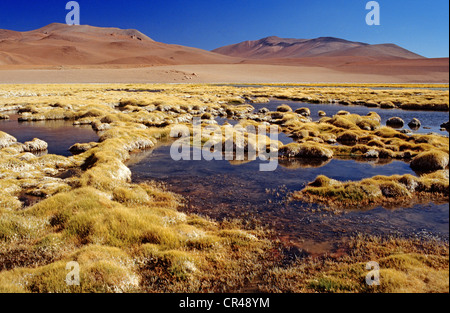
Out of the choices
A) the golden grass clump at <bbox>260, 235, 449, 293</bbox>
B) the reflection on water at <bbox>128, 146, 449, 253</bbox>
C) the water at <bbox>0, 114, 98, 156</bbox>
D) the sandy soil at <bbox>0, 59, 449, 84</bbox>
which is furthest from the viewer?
the sandy soil at <bbox>0, 59, 449, 84</bbox>

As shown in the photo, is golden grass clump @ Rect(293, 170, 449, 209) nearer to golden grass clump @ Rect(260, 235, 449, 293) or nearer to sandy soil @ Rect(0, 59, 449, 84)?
golden grass clump @ Rect(260, 235, 449, 293)

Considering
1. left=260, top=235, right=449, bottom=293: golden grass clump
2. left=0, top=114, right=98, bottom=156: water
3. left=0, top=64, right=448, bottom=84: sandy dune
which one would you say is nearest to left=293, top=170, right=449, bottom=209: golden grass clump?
left=260, top=235, right=449, bottom=293: golden grass clump

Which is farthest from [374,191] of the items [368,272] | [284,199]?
[368,272]

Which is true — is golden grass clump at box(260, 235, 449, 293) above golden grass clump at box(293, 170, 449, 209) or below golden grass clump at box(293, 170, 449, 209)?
below

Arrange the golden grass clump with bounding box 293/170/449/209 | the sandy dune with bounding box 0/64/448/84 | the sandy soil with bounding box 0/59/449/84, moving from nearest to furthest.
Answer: the golden grass clump with bounding box 293/170/449/209 < the sandy dune with bounding box 0/64/448/84 < the sandy soil with bounding box 0/59/449/84

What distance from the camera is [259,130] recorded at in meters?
32.1

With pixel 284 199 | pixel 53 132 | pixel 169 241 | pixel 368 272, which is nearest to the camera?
pixel 368 272

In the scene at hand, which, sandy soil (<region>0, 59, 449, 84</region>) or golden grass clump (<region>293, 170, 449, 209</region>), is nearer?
golden grass clump (<region>293, 170, 449, 209</region>)

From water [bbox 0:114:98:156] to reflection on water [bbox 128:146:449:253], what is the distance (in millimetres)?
8968

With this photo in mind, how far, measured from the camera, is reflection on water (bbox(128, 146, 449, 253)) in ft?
37.1

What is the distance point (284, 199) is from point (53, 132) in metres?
28.2

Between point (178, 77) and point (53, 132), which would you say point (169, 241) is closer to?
point (53, 132)

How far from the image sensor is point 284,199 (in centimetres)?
1456
